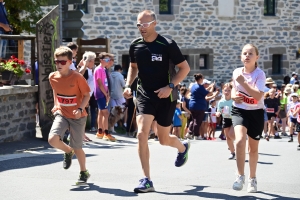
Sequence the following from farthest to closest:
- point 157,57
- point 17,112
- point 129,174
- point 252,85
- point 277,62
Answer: point 277,62 < point 17,112 < point 129,174 < point 252,85 < point 157,57

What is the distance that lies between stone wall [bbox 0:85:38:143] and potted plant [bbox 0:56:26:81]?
0.78ft

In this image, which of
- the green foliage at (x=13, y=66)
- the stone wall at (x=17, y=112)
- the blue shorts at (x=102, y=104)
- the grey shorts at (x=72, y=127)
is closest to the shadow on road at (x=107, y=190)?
the grey shorts at (x=72, y=127)

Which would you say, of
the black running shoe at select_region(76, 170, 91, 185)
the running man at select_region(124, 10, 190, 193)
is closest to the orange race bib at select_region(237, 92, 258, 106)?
the running man at select_region(124, 10, 190, 193)

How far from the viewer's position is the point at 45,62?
13.9 meters

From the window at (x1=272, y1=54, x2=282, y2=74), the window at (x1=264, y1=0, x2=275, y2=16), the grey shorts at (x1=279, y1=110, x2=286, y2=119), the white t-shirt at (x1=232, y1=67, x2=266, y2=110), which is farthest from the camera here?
the window at (x1=272, y1=54, x2=282, y2=74)

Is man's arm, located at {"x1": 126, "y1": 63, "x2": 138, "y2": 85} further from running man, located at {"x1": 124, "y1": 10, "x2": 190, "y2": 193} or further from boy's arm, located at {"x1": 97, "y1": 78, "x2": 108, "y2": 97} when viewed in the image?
boy's arm, located at {"x1": 97, "y1": 78, "x2": 108, "y2": 97}

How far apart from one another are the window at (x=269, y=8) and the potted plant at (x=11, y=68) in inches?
761

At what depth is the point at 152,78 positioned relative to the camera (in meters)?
8.12

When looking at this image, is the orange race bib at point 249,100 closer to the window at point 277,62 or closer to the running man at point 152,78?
the running man at point 152,78

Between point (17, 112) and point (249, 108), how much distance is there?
6379 mm

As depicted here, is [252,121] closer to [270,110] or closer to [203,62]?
[270,110]

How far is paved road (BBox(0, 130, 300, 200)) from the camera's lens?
7895 millimetres

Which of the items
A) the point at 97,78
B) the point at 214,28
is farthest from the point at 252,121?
the point at 214,28

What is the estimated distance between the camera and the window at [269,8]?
31.0 metres
